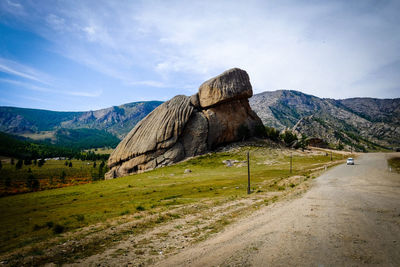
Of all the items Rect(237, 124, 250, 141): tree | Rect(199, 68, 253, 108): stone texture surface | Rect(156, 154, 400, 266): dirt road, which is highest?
Rect(199, 68, 253, 108): stone texture surface

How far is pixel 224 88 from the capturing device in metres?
94.4

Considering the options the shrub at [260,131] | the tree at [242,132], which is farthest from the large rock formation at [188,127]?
the shrub at [260,131]

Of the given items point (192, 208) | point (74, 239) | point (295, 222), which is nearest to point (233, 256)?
point (295, 222)

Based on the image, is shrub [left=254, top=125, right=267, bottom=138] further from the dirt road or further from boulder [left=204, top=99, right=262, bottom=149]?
the dirt road

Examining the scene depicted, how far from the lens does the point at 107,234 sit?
13.4 metres

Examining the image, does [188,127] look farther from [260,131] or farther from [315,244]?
[315,244]

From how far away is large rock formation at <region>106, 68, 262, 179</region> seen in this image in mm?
81188

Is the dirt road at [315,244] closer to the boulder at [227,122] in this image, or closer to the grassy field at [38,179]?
the boulder at [227,122]

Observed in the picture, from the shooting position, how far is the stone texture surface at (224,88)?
309 feet

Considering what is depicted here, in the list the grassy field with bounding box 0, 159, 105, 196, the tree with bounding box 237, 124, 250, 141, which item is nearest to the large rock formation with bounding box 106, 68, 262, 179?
the tree with bounding box 237, 124, 250, 141

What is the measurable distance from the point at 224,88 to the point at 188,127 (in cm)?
2707

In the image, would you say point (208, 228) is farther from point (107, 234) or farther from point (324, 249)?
point (324, 249)

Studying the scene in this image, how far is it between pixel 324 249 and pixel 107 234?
13.3m

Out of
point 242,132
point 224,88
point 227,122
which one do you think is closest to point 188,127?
point 227,122
